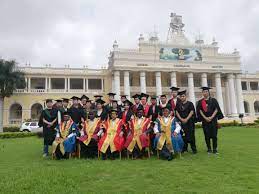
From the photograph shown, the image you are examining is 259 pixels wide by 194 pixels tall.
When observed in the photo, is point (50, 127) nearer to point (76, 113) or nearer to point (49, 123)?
point (49, 123)

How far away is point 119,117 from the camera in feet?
33.7

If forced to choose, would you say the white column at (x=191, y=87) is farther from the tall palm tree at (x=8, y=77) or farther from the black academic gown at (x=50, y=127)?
the black academic gown at (x=50, y=127)

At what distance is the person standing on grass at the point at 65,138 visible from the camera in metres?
9.66

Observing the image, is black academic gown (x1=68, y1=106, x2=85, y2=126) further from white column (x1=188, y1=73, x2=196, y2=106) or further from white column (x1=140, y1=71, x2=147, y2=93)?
white column (x1=188, y1=73, x2=196, y2=106)

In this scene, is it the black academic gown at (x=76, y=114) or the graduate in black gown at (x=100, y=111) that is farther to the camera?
the black academic gown at (x=76, y=114)

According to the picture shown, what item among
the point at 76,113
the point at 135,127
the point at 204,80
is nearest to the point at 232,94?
the point at 204,80

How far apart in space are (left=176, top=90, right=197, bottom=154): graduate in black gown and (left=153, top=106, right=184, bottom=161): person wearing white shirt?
47 centimetres

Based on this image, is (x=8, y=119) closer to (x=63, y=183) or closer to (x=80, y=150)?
(x=80, y=150)

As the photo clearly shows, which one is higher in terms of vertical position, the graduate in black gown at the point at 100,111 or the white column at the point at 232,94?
the white column at the point at 232,94

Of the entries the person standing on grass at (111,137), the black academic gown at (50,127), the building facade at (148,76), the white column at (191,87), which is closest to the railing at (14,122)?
the building facade at (148,76)

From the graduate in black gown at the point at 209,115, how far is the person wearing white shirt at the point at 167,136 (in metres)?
0.99

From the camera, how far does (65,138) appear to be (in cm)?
986

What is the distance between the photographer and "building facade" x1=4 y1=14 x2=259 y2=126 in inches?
1695

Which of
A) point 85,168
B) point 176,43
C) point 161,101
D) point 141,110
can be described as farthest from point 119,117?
point 176,43
